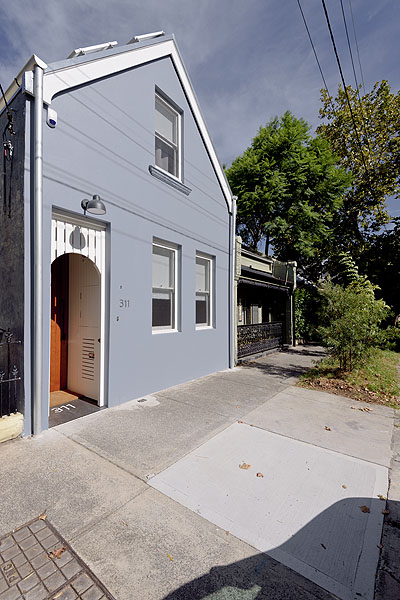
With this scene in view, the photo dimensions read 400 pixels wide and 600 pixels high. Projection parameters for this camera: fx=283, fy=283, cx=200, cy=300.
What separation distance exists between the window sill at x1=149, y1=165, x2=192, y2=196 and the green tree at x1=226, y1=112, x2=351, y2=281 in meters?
11.4

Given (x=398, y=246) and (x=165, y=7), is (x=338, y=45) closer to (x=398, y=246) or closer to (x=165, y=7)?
(x=165, y=7)

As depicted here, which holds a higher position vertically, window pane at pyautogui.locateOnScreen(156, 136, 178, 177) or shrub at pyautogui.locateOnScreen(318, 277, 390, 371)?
window pane at pyautogui.locateOnScreen(156, 136, 178, 177)

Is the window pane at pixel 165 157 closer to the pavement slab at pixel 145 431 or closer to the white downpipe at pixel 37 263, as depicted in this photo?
the white downpipe at pixel 37 263

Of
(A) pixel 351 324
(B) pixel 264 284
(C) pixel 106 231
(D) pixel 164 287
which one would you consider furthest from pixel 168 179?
(B) pixel 264 284

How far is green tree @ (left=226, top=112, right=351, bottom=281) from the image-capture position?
54.9 feet

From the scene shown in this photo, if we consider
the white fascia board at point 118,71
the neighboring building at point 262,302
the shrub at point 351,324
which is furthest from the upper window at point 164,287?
the shrub at point 351,324

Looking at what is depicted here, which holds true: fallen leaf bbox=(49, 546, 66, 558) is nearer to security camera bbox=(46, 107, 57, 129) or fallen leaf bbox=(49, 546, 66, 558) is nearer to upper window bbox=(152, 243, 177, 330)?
upper window bbox=(152, 243, 177, 330)

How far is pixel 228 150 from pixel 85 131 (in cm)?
1672

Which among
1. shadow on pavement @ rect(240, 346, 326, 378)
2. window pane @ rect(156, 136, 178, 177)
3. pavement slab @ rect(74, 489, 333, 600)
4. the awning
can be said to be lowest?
shadow on pavement @ rect(240, 346, 326, 378)

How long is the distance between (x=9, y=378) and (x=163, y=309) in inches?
121

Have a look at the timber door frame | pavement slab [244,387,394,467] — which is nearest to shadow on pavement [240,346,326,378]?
pavement slab [244,387,394,467]

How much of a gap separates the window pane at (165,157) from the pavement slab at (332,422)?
5.45m

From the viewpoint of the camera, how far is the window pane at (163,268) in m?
6.04

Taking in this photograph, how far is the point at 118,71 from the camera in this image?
5.05 m
